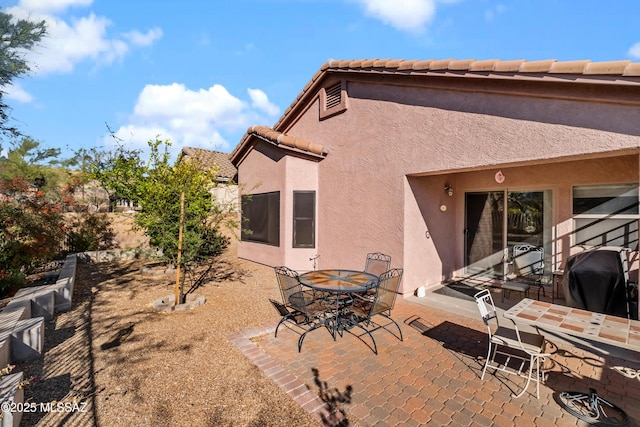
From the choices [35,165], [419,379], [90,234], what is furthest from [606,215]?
[35,165]

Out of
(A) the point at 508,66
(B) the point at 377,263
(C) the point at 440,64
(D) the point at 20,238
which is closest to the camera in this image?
(A) the point at 508,66

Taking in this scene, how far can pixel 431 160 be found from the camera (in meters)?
6.64

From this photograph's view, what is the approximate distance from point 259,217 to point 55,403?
25.9ft

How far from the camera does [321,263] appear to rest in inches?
383

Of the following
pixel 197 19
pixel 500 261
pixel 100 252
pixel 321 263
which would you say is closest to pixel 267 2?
pixel 197 19

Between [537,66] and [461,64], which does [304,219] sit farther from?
[537,66]

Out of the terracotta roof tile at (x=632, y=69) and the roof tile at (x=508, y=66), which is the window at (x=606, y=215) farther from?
the roof tile at (x=508, y=66)

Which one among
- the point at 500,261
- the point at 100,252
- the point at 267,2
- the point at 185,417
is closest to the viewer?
the point at 185,417

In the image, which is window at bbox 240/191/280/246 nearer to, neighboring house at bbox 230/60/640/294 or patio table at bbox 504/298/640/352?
neighboring house at bbox 230/60/640/294

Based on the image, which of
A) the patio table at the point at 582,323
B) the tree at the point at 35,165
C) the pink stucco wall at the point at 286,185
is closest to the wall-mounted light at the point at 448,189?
the pink stucco wall at the point at 286,185

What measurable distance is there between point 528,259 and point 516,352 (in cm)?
387

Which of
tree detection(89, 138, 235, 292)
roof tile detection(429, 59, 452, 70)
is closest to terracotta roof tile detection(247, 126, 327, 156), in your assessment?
tree detection(89, 138, 235, 292)

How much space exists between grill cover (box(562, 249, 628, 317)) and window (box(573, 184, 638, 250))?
1.02 meters

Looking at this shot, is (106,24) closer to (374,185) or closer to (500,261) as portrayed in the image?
(374,185)
